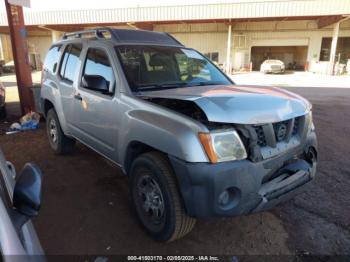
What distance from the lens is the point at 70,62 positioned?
437cm

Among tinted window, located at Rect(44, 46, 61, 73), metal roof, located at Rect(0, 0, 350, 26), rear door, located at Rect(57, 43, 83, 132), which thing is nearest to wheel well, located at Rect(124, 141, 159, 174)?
rear door, located at Rect(57, 43, 83, 132)

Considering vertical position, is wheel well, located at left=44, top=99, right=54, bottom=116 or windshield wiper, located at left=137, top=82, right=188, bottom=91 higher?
windshield wiper, located at left=137, top=82, right=188, bottom=91

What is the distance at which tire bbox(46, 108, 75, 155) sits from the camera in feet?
15.9

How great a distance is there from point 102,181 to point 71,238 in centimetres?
125

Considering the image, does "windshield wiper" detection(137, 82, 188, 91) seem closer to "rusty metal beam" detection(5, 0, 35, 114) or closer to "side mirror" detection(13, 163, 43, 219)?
"side mirror" detection(13, 163, 43, 219)

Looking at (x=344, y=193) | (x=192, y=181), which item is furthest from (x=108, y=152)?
(x=344, y=193)

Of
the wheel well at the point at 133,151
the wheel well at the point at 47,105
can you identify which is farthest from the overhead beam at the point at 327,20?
the wheel well at the point at 133,151

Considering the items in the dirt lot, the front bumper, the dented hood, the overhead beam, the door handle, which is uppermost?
the overhead beam

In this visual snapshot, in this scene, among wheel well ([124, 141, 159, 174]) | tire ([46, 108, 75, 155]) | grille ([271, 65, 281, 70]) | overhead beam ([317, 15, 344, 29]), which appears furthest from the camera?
grille ([271, 65, 281, 70])

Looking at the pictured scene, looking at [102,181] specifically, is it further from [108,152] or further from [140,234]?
[140,234]

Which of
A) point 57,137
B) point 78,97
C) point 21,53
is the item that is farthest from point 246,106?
point 21,53

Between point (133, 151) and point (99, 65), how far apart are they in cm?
129

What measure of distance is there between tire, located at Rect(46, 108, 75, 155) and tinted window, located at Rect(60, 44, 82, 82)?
0.84 meters

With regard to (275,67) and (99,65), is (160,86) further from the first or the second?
(275,67)
